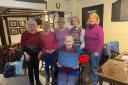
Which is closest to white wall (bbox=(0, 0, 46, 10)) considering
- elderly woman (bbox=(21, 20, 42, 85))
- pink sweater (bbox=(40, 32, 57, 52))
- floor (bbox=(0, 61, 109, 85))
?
elderly woman (bbox=(21, 20, 42, 85))

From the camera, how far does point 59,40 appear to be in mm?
2820

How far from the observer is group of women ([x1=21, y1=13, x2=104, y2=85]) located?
282cm

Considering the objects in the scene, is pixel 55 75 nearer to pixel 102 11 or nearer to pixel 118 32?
pixel 118 32

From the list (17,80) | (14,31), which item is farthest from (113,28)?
(14,31)

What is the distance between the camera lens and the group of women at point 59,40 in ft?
9.25

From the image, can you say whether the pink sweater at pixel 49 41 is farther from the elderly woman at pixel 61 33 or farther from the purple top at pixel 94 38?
the purple top at pixel 94 38

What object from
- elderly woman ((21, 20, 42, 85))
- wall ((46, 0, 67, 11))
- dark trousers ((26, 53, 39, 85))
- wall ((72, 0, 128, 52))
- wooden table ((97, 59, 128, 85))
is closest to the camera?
wooden table ((97, 59, 128, 85))

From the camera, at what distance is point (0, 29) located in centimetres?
557

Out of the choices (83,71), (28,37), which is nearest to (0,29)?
(28,37)

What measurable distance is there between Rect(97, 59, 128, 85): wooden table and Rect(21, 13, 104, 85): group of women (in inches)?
22.1

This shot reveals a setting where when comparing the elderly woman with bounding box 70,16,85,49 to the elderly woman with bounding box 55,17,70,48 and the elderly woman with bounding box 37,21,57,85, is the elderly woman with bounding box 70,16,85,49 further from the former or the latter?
the elderly woman with bounding box 37,21,57,85

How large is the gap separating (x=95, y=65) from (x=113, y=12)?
2.77 metres

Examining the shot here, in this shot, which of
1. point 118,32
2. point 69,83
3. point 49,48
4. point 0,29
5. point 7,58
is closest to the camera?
point 69,83

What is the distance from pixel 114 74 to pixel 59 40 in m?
1.12
